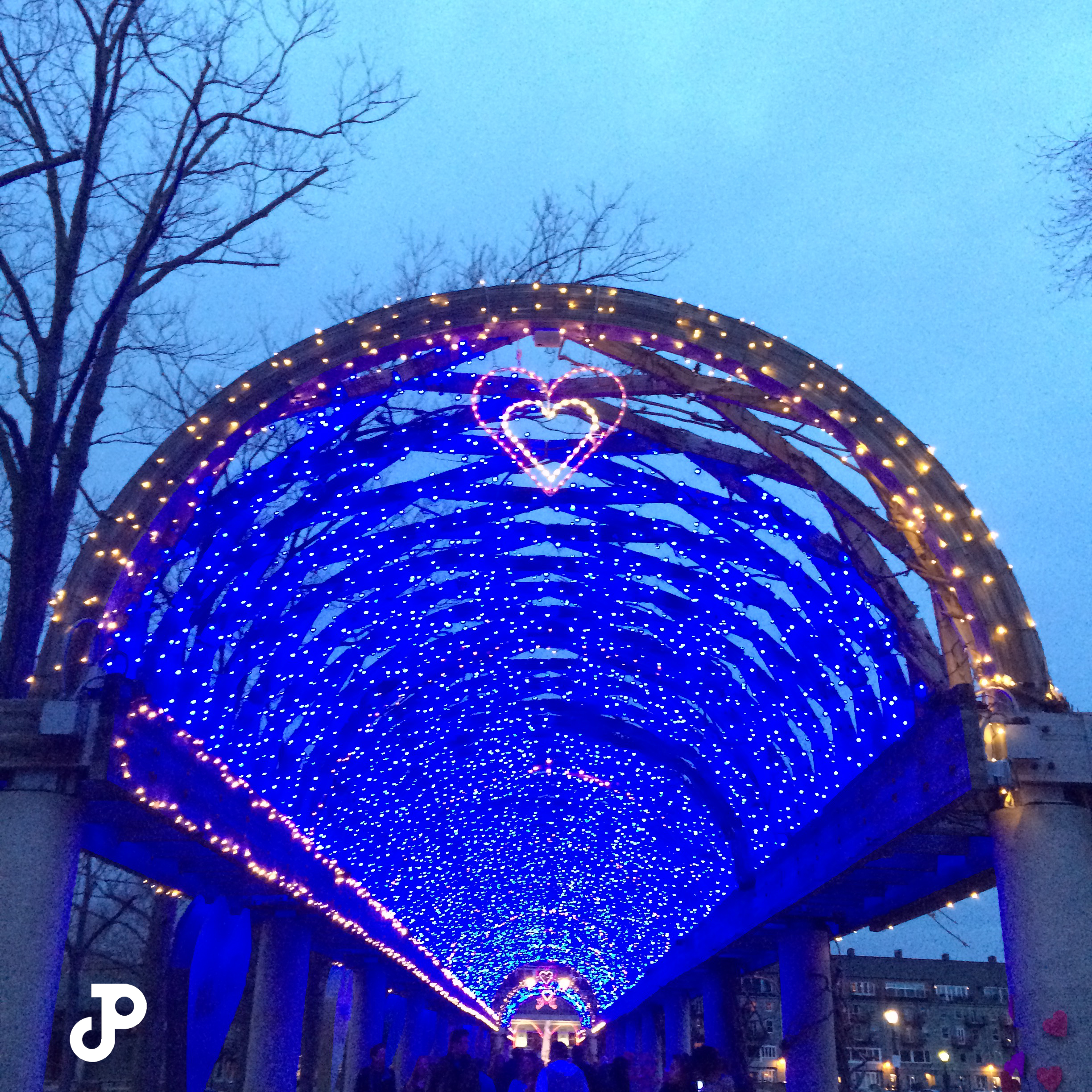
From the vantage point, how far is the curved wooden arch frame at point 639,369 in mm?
12570

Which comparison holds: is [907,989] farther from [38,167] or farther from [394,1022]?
[38,167]

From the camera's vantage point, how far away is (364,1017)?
40.1m

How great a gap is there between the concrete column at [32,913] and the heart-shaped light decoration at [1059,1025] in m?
8.65

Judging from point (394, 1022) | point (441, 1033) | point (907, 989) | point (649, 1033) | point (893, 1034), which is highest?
point (907, 989)

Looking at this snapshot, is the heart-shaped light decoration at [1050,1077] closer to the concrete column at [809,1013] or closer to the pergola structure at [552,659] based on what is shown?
the pergola structure at [552,659]

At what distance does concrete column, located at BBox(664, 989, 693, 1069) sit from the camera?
142ft

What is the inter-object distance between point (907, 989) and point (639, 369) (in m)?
101

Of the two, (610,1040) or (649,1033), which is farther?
(610,1040)

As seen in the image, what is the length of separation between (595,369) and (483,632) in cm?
1266

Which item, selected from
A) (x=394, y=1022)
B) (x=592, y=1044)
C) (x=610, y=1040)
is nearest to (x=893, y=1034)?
(x=610, y=1040)

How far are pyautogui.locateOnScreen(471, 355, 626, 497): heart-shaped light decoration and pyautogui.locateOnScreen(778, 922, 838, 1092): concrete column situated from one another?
454 inches

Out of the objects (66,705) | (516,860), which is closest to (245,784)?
(66,705)

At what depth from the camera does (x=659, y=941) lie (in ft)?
136

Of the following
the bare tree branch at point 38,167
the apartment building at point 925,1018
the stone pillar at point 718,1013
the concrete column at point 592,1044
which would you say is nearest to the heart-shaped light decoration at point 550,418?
the bare tree branch at point 38,167
